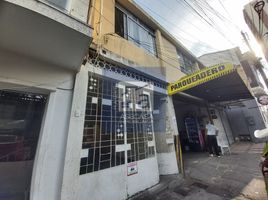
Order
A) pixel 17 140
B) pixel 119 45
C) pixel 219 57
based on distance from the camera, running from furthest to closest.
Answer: pixel 219 57, pixel 119 45, pixel 17 140

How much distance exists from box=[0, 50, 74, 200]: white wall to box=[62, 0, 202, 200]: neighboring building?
183 millimetres

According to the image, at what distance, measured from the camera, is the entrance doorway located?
2525mm

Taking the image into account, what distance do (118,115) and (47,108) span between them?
1782mm

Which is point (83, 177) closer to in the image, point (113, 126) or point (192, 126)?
point (113, 126)

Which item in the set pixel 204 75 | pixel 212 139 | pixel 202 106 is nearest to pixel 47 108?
pixel 204 75

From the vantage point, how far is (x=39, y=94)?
2.94m

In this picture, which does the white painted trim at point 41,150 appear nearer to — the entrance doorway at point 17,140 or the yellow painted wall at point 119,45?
the entrance doorway at point 17,140

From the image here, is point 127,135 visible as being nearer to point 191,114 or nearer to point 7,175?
point 7,175

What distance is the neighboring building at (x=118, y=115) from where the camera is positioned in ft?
9.58

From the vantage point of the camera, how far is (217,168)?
5.29 meters

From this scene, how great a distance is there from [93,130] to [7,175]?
1805mm

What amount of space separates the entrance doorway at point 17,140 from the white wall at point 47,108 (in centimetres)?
33

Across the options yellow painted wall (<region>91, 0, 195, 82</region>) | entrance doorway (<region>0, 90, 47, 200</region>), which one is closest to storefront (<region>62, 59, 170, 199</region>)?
yellow painted wall (<region>91, 0, 195, 82</region>)

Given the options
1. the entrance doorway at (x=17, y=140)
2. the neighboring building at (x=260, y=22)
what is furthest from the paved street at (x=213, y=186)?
the neighboring building at (x=260, y=22)
